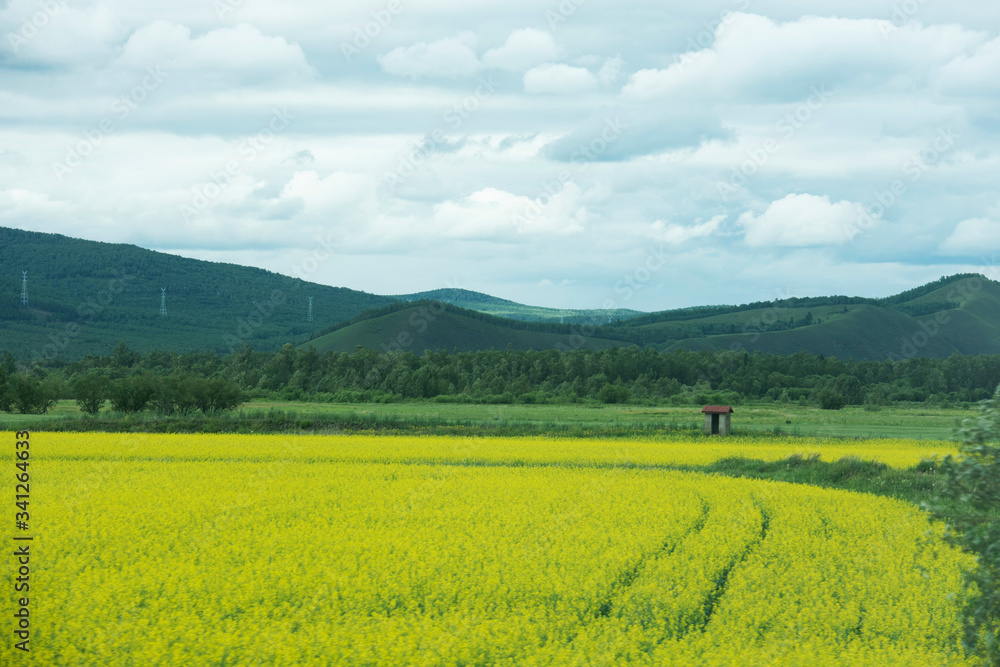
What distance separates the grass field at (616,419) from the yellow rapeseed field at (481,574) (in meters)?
23.8

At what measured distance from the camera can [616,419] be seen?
194 ft

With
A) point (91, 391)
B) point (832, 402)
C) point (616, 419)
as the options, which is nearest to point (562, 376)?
point (832, 402)

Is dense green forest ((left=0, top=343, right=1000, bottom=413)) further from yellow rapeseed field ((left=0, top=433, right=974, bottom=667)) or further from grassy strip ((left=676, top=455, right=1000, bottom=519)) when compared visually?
yellow rapeseed field ((left=0, top=433, right=974, bottom=667))

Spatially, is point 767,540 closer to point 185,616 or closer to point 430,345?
point 185,616

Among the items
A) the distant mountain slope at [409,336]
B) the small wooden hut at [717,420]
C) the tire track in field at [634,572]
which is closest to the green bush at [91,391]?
the small wooden hut at [717,420]

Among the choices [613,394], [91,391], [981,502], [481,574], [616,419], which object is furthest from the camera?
[613,394]

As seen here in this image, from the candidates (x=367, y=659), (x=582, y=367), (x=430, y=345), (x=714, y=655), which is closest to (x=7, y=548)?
(x=367, y=659)

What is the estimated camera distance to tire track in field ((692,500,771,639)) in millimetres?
12008

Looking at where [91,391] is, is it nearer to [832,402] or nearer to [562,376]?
[562,376]

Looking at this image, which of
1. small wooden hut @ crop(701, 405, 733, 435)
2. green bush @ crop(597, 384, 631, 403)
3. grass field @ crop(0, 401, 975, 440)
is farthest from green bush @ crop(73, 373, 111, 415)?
green bush @ crop(597, 384, 631, 403)

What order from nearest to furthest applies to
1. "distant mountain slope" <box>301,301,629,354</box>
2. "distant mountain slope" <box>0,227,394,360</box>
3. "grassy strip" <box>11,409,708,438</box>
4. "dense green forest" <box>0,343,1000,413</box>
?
"grassy strip" <box>11,409,708,438</box> → "dense green forest" <box>0,343,1000,413</box> → "distant mountain slope" <box>0,227,394,360</box> → "distant mountain slope" <box>301,301,629,354</box>

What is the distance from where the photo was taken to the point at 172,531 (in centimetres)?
1761

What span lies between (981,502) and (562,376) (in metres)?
92.1

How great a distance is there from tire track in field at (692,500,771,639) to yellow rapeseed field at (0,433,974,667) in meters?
0.07
